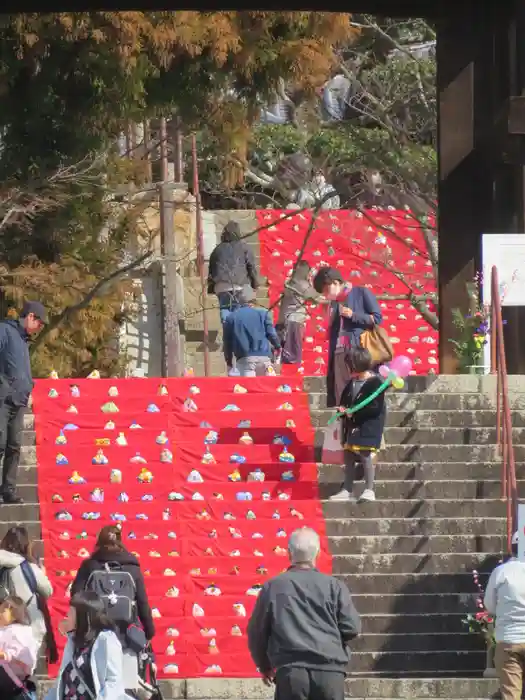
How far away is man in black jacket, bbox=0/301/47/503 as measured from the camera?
16109mm

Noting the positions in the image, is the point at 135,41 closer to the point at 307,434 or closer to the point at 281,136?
the point at 307,434

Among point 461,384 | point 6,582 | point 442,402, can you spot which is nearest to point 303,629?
point 6,582

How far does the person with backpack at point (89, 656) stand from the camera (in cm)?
973

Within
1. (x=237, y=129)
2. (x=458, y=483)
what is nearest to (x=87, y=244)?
(x=237, y=129)

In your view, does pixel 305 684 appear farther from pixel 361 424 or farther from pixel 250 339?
pixel 250 339

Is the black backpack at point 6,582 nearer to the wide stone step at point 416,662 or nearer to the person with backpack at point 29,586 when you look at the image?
the person with backpack at point 29,586

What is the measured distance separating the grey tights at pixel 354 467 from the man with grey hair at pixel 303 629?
19.9 feet

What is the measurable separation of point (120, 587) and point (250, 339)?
7.13 meters

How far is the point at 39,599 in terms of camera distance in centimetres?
1193

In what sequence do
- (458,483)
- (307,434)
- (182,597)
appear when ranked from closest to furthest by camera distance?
(182,597) → (458,483) → (307,434)

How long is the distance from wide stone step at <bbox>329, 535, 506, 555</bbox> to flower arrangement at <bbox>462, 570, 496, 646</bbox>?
41cm

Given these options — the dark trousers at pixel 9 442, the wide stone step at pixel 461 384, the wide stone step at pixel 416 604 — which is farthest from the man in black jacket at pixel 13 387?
the wide stone step at pixel 461 384

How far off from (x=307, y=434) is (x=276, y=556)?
2139 millimetres

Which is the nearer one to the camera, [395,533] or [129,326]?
[395,533]
